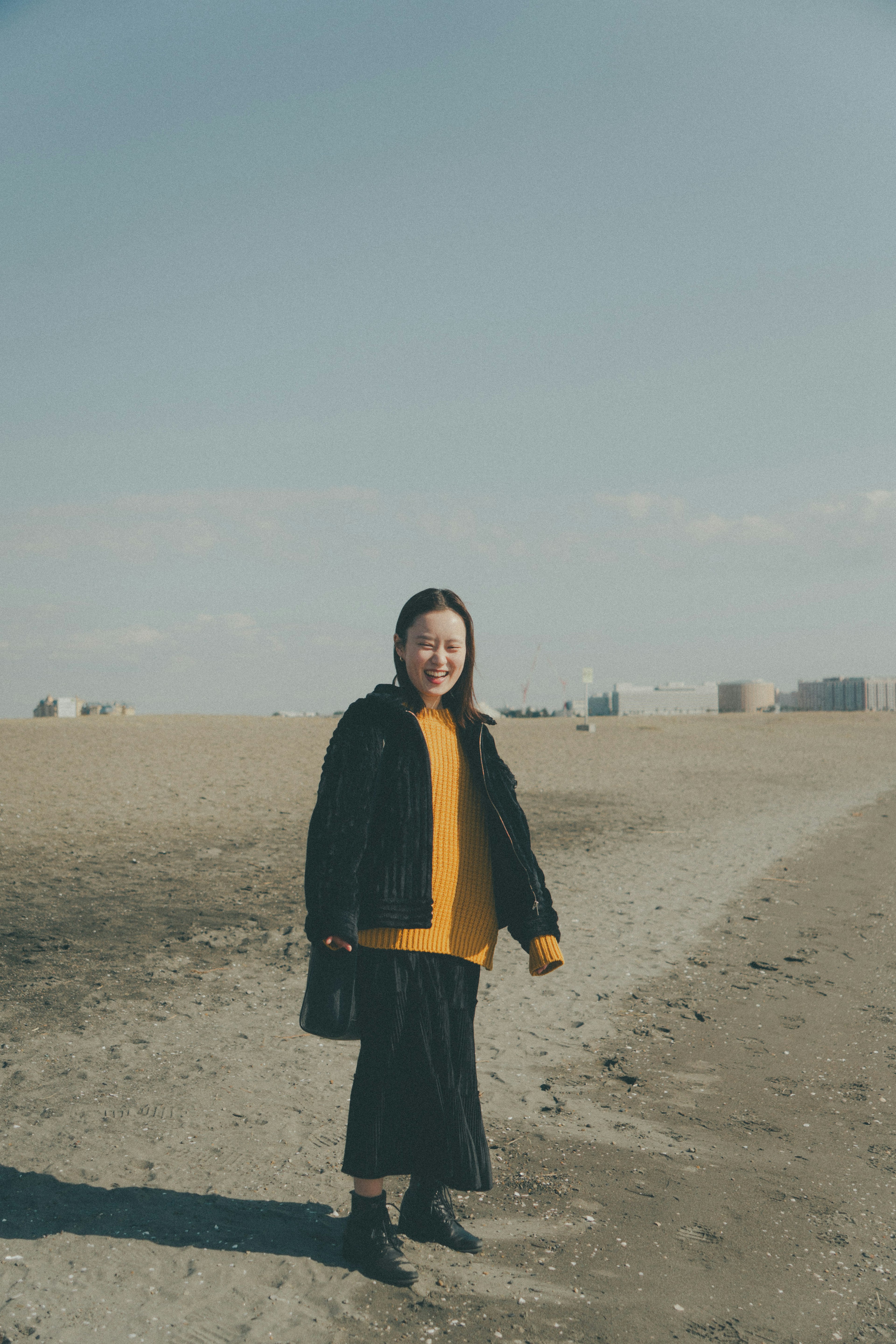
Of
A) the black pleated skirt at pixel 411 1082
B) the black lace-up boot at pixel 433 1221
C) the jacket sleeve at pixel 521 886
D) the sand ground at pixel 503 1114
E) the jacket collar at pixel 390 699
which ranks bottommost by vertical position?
the sand ground at pixel 503 1114

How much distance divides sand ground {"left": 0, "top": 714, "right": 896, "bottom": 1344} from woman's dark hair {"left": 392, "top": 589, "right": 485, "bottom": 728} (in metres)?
1.77

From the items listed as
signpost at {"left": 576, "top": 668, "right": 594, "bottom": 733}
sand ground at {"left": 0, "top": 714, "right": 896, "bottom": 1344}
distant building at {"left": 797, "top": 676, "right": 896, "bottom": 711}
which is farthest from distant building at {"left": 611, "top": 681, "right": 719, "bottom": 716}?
sand ground at {"left": 0, "top": 714, "right": 896, "bottom": 1344}

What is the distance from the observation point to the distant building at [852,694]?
83.2 meters

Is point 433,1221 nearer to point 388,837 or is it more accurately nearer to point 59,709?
point 388,837

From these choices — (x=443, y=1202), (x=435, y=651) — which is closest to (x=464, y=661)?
(x=435, y=651)

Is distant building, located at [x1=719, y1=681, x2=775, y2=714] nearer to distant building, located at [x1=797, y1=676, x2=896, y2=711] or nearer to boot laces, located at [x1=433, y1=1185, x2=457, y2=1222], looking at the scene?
distant building, located at [x1=797, y1=676, x2=896, y2=711]

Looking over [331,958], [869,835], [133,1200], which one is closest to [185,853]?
[133,1200]

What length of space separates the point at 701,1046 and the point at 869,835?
9430mm

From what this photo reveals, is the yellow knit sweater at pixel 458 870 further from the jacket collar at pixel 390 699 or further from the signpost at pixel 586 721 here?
the signpost at pixel 586 721

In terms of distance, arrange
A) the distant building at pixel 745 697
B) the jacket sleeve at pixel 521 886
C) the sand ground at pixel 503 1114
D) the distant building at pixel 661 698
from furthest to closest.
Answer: the distant building at pixel 661 698 < the distant building at pixel 745 697 < the jacket sleeve at pixel 521 886 < the sand ground at pixel 503 1114

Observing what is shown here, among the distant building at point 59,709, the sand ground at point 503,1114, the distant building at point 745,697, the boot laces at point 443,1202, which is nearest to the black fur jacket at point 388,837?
the boot laces at point 443,1202

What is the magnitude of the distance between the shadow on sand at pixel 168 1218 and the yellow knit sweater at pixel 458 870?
102cm

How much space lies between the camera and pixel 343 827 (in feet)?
9.86

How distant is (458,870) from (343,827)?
0.46 metres
